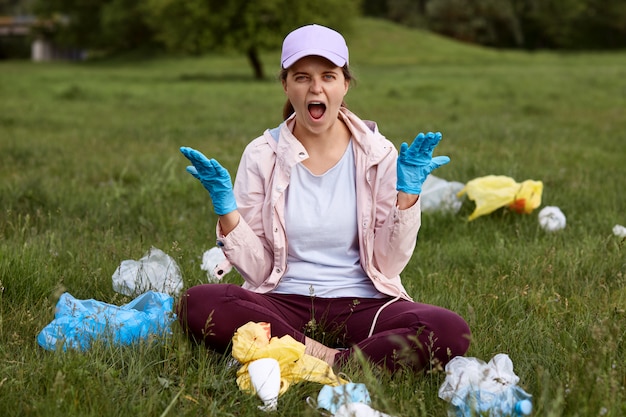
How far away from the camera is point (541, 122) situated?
10.2 m

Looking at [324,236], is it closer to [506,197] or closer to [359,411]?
[359,411]

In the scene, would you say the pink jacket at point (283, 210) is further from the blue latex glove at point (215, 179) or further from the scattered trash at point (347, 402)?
the scattered trash at point (347, 402)

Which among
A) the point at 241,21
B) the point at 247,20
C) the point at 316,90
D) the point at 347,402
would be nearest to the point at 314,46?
the point at 316,90

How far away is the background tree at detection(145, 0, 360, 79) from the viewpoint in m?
23.9

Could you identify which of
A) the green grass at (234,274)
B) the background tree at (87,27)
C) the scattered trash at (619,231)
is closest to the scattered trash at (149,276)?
the green grass at (234,274)

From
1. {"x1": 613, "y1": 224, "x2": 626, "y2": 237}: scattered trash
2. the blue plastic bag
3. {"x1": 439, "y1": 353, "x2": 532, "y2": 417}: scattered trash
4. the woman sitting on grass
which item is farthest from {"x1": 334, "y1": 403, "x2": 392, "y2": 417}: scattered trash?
{"x1": 613, "y1": 224, "x2": 626, "y2": 237}: scattered trash

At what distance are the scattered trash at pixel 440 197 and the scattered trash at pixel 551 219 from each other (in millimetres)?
500

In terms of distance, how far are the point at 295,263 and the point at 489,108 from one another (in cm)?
968

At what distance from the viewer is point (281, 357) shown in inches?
106

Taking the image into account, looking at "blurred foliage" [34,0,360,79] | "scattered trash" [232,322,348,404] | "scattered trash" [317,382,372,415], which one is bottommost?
"blurred foliage" [34,0,360,79]

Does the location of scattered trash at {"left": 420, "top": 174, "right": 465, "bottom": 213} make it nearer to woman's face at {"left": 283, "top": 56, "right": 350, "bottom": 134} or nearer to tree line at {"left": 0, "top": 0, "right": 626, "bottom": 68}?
woman's face at {"left": 283, "top": 56, "right": 350, "bottom": 134}

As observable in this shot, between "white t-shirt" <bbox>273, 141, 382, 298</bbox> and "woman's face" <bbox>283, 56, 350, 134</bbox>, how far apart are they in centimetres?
18

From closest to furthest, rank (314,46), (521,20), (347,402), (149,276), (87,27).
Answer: (347,402) < (314,46) < (149,276) < (87,27) < (521,20)

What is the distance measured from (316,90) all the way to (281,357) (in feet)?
3.06
